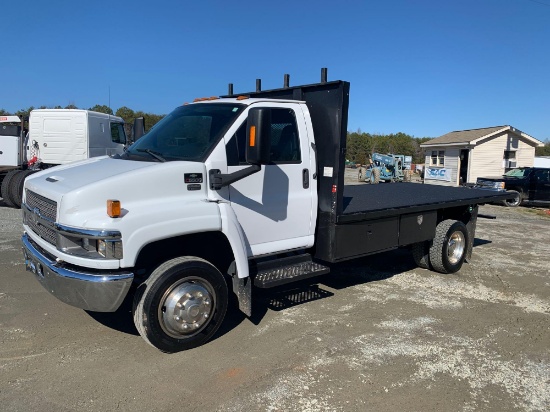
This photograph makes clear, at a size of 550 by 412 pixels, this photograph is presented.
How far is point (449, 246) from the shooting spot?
24.9 feet

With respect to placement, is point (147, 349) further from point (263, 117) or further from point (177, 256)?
point (263, 117)

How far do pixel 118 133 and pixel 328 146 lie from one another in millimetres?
11389

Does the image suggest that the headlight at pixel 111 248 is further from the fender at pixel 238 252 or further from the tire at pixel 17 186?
the tire at pixel 17 186

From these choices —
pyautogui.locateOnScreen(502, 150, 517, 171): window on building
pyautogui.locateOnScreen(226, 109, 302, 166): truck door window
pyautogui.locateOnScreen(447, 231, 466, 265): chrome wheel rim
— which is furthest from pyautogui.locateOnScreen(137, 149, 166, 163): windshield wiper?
pyautogui.locateOnScreen(502, 150, 517, 171): window on building

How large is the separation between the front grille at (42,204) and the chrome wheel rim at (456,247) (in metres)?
6.09

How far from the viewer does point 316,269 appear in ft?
16.9

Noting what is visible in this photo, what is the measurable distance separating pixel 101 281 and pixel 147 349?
100 centimetres

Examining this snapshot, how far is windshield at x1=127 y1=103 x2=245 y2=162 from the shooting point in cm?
450

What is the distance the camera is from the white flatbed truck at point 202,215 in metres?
3.79

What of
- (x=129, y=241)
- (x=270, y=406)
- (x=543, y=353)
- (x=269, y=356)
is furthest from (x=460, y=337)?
(x=129, y=241)

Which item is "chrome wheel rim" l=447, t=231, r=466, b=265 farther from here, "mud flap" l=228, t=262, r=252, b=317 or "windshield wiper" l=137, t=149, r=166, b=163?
"windshield wiper" l=137, t=149, r=166, b=163

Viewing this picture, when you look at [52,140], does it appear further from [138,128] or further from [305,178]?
[305,178]

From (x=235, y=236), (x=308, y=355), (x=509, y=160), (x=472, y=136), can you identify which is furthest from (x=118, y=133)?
(x=509, y=160)

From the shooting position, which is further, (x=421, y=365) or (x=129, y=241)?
(x=421, y=365)
